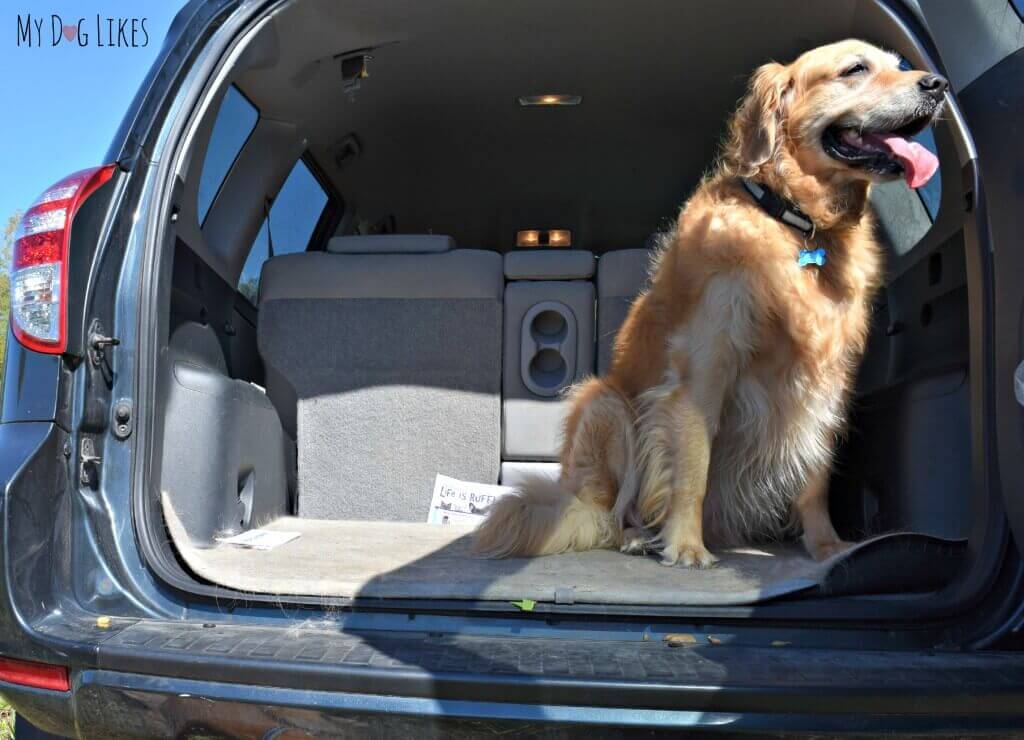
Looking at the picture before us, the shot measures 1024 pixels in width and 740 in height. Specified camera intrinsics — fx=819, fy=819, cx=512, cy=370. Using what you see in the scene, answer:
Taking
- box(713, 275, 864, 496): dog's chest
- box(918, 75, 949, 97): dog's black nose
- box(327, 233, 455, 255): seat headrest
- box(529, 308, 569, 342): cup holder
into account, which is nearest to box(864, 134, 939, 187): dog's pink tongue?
box(918, 75, 949, 97): dog's black nose

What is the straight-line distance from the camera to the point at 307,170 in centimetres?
391

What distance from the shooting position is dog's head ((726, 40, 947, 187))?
224 centimetres

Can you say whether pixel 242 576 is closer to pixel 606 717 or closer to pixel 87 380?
pixel 87 380

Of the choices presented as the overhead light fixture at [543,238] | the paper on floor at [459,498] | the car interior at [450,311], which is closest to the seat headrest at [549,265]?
the car interior at [450,311]

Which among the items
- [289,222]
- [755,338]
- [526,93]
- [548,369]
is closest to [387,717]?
[755,338]

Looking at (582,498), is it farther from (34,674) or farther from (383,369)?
(34,674)

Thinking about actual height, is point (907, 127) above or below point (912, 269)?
above

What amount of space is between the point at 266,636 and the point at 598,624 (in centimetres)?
64

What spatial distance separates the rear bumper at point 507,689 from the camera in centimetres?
129

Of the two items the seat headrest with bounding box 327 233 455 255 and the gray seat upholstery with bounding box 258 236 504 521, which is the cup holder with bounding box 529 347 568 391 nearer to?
the gray seat upholstery with bounding box 258 236 504 521

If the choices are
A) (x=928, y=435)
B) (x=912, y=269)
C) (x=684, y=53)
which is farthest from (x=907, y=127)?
(x=684, y=53)

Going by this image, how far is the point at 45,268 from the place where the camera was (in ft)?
5.76

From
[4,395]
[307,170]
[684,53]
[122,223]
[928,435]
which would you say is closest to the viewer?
[4,395]

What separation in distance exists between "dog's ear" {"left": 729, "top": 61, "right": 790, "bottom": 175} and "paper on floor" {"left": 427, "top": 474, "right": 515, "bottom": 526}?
1.52 meters
